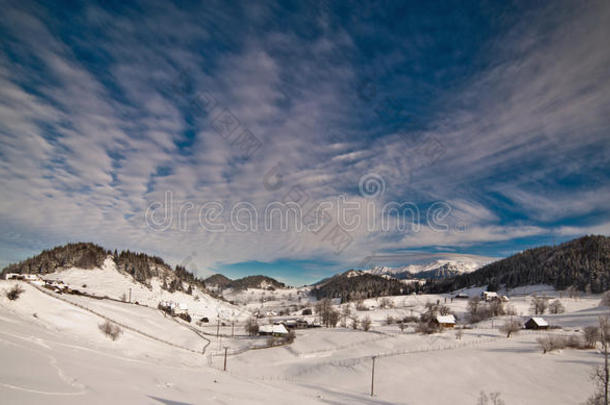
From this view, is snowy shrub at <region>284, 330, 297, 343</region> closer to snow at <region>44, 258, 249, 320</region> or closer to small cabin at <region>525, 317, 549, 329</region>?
small cabin at <region>525, 317, 549, 329</region>

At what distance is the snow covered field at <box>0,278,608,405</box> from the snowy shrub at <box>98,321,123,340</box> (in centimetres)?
86

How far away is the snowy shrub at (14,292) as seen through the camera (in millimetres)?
47031

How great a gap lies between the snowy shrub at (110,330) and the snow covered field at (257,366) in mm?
856

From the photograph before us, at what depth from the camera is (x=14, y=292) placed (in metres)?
47.7

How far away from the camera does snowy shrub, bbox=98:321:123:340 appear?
1982 inches

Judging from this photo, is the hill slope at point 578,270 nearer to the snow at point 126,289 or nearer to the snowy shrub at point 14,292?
the snow at point 126,289

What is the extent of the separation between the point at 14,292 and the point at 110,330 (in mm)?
15669

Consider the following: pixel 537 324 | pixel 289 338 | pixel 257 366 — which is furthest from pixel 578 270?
pixel 257 366

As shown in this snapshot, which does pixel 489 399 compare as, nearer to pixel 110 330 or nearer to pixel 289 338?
pixel 289 338

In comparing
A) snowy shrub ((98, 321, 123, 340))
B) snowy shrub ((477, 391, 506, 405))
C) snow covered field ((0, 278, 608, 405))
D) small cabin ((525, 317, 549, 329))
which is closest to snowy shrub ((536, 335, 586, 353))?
snow covered field ((0, 278, 608, 405))

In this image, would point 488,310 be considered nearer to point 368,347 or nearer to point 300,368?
point 368,347

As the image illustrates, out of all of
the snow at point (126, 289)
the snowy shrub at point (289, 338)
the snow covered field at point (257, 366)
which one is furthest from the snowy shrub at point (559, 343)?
the snow at point (126, 289)

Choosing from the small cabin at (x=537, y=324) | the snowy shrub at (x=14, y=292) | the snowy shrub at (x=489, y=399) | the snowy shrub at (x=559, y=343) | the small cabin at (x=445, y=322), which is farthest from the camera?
the small cabin at (x=445, y=322)

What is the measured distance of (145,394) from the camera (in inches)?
611
